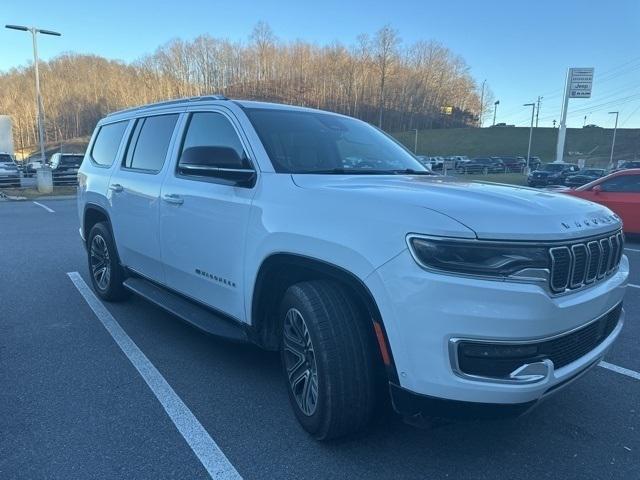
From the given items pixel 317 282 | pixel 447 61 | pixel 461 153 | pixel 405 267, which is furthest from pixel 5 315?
pixel 447 61

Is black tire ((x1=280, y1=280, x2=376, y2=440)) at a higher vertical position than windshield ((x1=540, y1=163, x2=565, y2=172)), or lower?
higher

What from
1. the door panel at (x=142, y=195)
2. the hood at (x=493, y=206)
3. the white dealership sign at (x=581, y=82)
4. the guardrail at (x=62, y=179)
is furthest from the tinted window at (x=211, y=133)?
the white dealership sign at (x=581, y=82)

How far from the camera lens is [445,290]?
208cm

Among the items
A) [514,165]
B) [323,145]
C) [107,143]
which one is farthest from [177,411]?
[514,165]

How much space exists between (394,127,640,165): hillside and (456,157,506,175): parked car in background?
34122 mm

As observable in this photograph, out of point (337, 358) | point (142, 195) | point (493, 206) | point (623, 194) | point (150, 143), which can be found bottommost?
point (337, 358)

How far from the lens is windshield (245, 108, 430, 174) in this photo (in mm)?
3316

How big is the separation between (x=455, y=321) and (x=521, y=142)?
105012 millimetres

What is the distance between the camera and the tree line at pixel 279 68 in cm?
8450

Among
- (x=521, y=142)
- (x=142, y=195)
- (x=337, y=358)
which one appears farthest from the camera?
(x=521, y=142)

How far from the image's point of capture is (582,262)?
7.74 ft

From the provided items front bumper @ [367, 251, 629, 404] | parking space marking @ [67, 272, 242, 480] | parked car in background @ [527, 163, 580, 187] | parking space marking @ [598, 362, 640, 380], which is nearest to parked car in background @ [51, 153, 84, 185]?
parking space marking @ [67, 272, 242, 480]

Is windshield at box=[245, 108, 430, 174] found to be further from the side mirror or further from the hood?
the hood

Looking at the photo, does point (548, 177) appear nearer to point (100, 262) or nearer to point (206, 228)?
point (100, 262)
